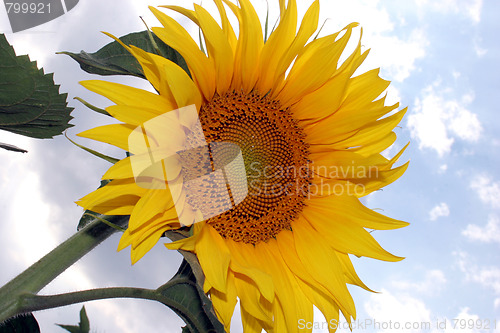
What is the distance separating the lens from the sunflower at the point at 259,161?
1478 millimetres

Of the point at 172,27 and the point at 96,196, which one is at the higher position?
the point at 172,27

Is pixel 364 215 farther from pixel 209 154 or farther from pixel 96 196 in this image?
pixel 96 196

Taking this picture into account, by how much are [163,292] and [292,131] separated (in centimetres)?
80

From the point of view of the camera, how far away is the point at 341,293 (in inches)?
70.6

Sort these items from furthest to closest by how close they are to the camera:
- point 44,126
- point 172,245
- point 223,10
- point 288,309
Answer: point 44,126 → point 288,309 → point 223,10 → point 172,245

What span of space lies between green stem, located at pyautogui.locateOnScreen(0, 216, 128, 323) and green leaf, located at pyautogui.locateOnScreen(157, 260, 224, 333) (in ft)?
1.06

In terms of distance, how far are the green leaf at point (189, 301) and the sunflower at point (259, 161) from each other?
21 cm

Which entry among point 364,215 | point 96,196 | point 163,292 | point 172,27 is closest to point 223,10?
point 172,27

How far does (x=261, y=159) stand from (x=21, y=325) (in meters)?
1.09

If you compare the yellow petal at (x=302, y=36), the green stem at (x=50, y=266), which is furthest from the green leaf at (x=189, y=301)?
the yellow petal at (x=302, y=36)

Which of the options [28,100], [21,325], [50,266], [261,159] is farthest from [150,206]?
[21,325]

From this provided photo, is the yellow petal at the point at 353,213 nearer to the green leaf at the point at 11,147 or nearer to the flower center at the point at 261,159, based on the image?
the flower center at the point at 261,159

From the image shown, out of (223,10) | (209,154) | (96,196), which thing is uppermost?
(223,10)

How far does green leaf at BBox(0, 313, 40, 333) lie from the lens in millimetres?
1785
